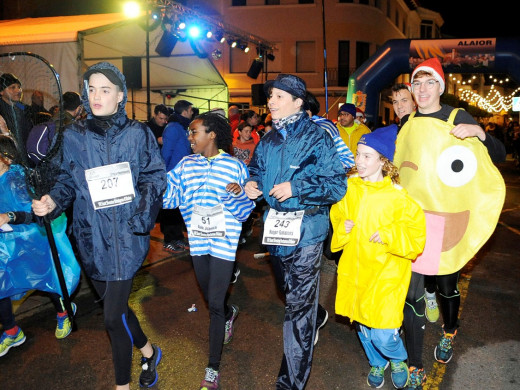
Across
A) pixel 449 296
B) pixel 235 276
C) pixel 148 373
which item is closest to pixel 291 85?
pixel 449 296

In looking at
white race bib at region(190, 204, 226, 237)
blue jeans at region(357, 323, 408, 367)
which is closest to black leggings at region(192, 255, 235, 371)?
white race bib at region(190, 204, 226, 237)

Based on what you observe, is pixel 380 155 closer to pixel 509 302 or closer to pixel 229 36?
pixel 509 302

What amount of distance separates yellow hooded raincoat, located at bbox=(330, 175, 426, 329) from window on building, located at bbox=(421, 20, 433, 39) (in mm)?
52729

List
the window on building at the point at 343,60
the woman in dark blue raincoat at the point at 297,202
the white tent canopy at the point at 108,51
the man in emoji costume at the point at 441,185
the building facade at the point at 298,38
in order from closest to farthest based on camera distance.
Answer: the woman in dark blue raincoat at the point at 297,202 < the man in emoji costume at the point at 441,185 < the white tent canopy at the point at 108,51 < the building facade at the point at 298,38 < the window on building at the point at 343,60

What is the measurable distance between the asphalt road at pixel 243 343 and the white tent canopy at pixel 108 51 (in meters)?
2.54

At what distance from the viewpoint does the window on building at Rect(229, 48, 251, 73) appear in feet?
97.3

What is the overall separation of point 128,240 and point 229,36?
52.7ft

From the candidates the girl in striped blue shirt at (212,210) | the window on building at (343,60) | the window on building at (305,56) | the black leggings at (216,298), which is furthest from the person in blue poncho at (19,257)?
the window on building at (343,60)

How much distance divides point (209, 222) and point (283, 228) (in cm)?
63

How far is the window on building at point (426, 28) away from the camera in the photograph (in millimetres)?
50525

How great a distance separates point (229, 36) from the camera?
17828 millimetres

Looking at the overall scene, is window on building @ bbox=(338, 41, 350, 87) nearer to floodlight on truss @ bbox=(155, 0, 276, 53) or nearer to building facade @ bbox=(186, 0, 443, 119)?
building facade @ bbox=(186, 0, 443, 119)

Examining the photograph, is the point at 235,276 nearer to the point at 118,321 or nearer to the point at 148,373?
the point at 148,373

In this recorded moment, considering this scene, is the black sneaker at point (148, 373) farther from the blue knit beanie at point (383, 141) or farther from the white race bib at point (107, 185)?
the blue knit beanie at point (383, 141)
